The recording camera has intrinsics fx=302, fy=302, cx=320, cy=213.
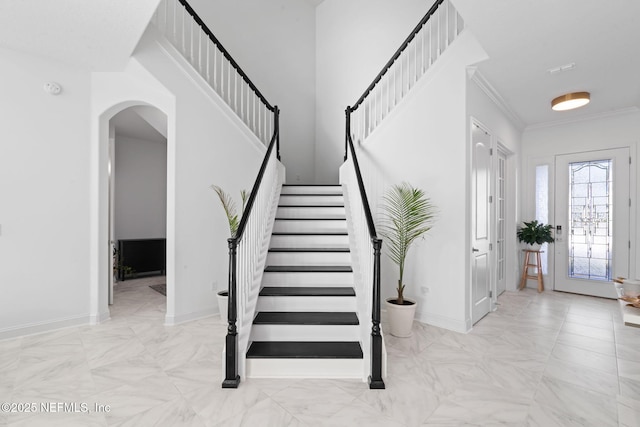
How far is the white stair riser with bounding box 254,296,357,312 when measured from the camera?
2.95 meters

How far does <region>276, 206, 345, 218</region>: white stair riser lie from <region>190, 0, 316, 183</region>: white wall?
96.3 inches

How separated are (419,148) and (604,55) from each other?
199cm

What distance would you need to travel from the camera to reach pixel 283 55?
21.3 feet

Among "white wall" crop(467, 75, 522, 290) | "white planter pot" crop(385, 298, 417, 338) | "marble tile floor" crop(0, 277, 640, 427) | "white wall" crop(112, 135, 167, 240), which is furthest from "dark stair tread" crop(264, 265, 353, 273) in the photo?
"white wall" crop(112, 135, 167, 240)

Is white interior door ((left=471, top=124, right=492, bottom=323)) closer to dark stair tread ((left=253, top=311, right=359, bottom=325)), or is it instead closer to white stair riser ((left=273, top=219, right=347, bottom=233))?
white stair riser ((left=273, top=219, right=347, bottom=233))

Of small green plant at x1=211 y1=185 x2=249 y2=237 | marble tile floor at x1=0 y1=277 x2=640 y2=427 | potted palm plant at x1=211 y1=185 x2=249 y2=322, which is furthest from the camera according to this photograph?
small green plant at x1=211 y1=185 x2=249 y2=237

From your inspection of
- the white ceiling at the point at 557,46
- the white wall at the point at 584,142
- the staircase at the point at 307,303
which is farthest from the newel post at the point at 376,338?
the white wall at the point at 584,142

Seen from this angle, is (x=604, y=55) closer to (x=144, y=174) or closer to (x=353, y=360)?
(x=353, y=360)

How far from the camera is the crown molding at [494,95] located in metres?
3.52

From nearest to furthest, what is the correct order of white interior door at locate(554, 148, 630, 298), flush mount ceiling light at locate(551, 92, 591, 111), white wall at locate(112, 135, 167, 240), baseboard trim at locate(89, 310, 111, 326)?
baseboard trim at locate(89, 310, 111, 326) < flush mount ceiling light at locate(551, 92, 591, 111) < white interior door at locate(554, 148, 630, 298) < white wall at locate(112, 135, 167, 240)

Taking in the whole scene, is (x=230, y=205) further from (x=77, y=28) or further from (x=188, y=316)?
(x=77, y=28)

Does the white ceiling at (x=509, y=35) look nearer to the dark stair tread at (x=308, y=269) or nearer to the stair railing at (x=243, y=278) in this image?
the stair railing at (x=243, y=278)

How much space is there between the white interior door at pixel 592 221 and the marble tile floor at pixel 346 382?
5.72 ft

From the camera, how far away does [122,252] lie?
6.05 meters
